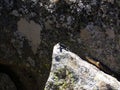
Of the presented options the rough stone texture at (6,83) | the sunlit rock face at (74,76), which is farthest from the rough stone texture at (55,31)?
the sunlit rock face at (74,76)

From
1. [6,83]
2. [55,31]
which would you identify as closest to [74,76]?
[55,31]

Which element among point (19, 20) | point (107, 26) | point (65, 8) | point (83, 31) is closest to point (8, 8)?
point (19, 20)

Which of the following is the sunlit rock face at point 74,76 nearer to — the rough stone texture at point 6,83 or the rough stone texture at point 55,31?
the rough stone texture at point 55,31

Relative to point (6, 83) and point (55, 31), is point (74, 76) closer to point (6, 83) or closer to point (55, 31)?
point (55, 31)

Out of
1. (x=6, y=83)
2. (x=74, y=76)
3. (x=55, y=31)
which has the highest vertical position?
(x=55, y=31)

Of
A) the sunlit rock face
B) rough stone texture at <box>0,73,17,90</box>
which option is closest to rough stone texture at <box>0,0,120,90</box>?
rough stone texture at <box>0,73,17,90</box>

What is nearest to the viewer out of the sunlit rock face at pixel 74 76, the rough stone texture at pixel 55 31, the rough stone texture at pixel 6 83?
the sunlit rock face at pixel 74 76
